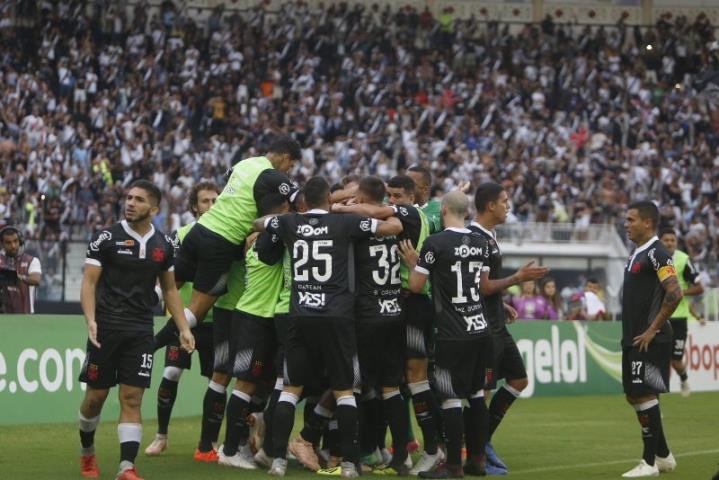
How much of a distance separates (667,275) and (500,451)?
3058 millimetres

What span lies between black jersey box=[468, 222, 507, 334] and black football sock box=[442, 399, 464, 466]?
37.9 inches

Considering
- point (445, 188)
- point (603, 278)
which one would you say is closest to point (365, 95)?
point (445, 188)

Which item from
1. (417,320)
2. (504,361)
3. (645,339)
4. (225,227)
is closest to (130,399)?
(225,227)

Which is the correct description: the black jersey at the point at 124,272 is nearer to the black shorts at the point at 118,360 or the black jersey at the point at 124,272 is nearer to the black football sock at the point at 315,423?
the black shorts at the point at 118,360

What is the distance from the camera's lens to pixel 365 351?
1155cm

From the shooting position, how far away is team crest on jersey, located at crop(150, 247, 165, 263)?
423 inches

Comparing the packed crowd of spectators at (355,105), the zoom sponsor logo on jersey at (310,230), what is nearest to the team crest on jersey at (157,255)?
the zoom sponsor logo on jersey at (310,230)

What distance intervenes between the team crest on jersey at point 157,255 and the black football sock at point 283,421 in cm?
147

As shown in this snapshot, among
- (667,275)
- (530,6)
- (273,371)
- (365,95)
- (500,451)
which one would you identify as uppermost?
(530,6)

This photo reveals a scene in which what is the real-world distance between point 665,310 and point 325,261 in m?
2.85

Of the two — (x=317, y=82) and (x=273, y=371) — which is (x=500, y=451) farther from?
(x=317, y=82)

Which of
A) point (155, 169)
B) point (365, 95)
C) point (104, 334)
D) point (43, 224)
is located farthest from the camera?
point (365, 95)

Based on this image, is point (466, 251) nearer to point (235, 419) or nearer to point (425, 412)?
point (425, 412)

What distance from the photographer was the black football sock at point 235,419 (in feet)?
39.0
